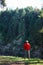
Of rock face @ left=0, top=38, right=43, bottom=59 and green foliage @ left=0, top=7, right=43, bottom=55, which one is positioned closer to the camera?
rock face @ left=0, top=38, right=43, bottom=59

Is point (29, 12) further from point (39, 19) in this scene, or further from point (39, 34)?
point (39, 34)

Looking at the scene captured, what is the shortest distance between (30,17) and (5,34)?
5.53 meters

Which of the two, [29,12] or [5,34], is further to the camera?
[5,34]

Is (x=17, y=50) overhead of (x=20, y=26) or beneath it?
beneath

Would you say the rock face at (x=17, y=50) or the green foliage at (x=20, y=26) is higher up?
the green foliage at (x=20, y=26)

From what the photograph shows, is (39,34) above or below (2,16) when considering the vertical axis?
below

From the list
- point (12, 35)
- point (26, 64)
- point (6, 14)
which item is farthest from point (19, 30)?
point (26, 64)

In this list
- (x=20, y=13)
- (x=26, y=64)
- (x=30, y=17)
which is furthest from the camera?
(x=20, y=13)

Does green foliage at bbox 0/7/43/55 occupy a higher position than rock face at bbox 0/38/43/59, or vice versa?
green foliage at bbox 0/7/43/55

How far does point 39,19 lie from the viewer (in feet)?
101

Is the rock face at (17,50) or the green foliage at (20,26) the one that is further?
the green foliage at (20,26)

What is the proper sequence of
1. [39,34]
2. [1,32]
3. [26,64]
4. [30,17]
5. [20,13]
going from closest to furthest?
[26,64]
[39,34]
[30,17]
[20,13]
[1,32]

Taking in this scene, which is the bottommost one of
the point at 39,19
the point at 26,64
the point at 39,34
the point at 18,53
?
the point at 26,64

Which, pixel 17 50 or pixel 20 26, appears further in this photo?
pixel 20 26
